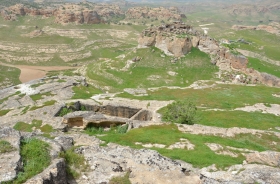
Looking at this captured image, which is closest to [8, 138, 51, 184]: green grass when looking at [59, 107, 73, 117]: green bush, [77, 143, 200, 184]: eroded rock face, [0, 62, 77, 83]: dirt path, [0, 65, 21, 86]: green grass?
[77, 143, 200, 184]: eroded rock face

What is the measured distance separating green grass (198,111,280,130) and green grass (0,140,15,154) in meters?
26.3

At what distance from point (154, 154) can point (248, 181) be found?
631cm

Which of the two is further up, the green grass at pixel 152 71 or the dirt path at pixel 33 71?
the green grass at pixel 152 71

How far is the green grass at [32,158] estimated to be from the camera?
40.3 feet

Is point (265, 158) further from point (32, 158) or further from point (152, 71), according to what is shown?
point (152, 71)

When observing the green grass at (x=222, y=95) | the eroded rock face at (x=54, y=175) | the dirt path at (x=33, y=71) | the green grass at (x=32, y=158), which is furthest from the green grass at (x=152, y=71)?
the eroded rock face at (x=54, y=175)

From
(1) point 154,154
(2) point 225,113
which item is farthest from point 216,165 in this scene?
(2) point 225,113

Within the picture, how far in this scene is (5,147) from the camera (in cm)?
1404

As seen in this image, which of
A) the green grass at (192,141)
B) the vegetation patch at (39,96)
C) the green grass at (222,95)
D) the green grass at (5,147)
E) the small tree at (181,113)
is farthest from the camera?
the vegetation patch at (39,96)

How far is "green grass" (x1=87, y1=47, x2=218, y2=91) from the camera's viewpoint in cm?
6078

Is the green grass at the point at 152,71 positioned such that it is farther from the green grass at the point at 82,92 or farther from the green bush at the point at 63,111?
the green bush at the point at 63,111

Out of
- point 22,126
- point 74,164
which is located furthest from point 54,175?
point 22,126

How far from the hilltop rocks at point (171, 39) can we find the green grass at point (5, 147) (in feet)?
190

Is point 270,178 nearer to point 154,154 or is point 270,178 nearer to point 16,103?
point 154,154
